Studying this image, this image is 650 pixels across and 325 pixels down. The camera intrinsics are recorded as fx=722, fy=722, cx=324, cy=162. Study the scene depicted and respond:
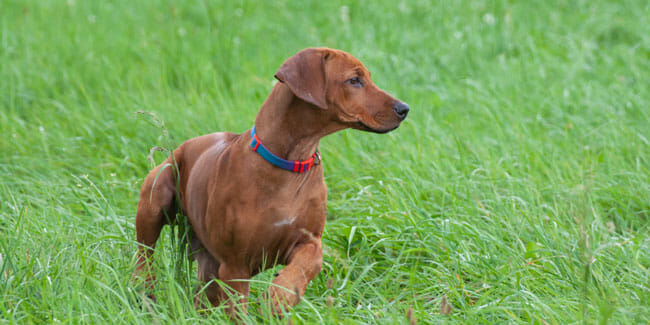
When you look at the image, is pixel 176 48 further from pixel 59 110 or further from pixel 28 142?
pixel 28 142

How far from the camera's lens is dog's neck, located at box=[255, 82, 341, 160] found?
272 centimetres

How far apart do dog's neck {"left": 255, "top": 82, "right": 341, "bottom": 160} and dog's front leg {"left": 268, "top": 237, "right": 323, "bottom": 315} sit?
35 cm

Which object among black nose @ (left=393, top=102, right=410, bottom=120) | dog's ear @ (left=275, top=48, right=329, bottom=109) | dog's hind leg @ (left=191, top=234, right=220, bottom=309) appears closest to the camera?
dog's ear @ (left=275, top=48, right=329, bottom=109)

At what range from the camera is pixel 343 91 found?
276cm

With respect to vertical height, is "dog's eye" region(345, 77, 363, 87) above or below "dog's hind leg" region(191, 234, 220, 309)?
above

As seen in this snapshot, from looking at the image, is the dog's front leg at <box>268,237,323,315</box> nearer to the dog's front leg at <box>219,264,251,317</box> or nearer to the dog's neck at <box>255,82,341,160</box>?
A: the dog's front leg at <box>219,264,251,317</box>

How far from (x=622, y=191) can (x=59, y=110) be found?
3846 mm

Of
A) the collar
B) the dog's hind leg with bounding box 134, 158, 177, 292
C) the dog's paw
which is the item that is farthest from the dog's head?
the dog's hind leg with bounding box 134, 158, 177, 292

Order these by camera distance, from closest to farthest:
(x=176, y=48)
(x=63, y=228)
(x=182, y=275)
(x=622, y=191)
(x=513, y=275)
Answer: (x=182, y=275) → (x=513, y=275) → (x=63, y=228) → (x=622, y=191) → (x=176, y=48)

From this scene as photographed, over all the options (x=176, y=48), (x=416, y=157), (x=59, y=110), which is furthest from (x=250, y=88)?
(x=416, y=157)

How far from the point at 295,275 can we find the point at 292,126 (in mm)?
555

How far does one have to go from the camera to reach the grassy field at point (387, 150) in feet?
8.75

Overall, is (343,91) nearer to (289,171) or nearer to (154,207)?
(289,171)

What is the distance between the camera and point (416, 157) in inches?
163
